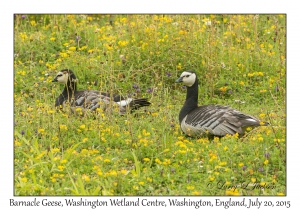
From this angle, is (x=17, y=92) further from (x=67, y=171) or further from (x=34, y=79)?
(x=67, y=171)

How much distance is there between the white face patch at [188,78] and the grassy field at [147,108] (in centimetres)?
43

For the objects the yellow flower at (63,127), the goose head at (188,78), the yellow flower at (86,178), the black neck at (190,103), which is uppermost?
the goose head at (188,78)

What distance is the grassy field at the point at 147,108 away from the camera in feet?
23.8

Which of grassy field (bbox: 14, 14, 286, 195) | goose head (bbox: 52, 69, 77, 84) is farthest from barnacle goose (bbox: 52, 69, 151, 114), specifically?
grassy field (bbox: 14, 14, 286, 195)

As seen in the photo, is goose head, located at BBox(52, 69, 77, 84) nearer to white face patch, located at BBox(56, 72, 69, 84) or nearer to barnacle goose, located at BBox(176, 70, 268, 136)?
white face patch, located at BBox(56, 72, 69, 84)

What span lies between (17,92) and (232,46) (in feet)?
14.0

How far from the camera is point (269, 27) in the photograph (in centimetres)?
1359

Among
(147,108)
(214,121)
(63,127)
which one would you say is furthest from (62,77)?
(214,121)

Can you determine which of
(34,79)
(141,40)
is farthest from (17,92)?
(141,40)

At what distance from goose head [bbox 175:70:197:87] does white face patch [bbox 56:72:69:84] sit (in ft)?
7.59

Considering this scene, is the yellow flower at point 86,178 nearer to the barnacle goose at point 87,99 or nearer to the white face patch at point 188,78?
the barnacle goose at point 87,99

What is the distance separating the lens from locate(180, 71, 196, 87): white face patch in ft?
31.4

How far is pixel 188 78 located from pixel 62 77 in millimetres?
2521

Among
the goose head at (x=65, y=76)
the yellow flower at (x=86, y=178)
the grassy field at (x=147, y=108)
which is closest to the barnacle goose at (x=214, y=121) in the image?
the grassy field at (x=147, y=108)
